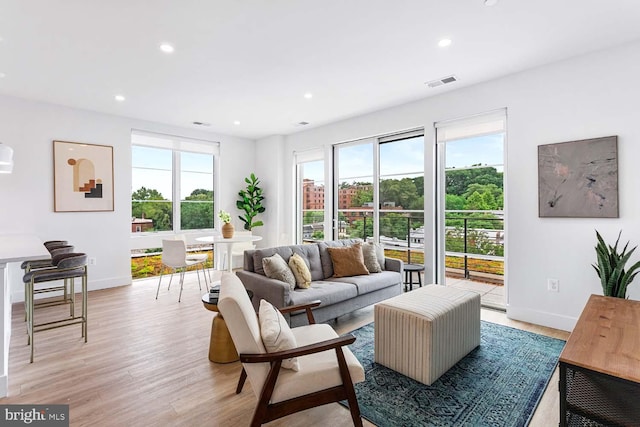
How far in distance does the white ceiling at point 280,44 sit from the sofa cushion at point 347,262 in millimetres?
2110

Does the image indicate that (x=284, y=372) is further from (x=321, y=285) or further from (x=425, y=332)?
(x=321, y=285)

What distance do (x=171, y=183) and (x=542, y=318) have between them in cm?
619

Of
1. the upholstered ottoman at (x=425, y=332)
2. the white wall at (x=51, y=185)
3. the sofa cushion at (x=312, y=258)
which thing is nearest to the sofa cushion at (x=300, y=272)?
the sofa cushion at (x=312, y=258)

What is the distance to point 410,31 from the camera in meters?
2.79

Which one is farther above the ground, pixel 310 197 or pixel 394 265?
pixel 310 197

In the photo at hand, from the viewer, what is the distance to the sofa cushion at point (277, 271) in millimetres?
3322

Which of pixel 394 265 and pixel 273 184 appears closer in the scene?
pixel 394 265

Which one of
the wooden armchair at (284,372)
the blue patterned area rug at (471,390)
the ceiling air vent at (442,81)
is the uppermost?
the ceiling air vent at (442,81)

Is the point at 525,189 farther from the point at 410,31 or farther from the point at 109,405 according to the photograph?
the point at 109,405

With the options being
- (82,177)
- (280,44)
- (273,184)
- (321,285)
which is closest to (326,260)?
(321,285)

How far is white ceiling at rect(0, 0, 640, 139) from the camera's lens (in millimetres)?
2473

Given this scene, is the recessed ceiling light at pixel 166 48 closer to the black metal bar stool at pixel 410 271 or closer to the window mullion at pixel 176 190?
the window mullion at pixel 176 190

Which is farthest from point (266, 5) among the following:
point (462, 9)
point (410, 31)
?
point (462, 9)

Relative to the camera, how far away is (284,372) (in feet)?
5.75
